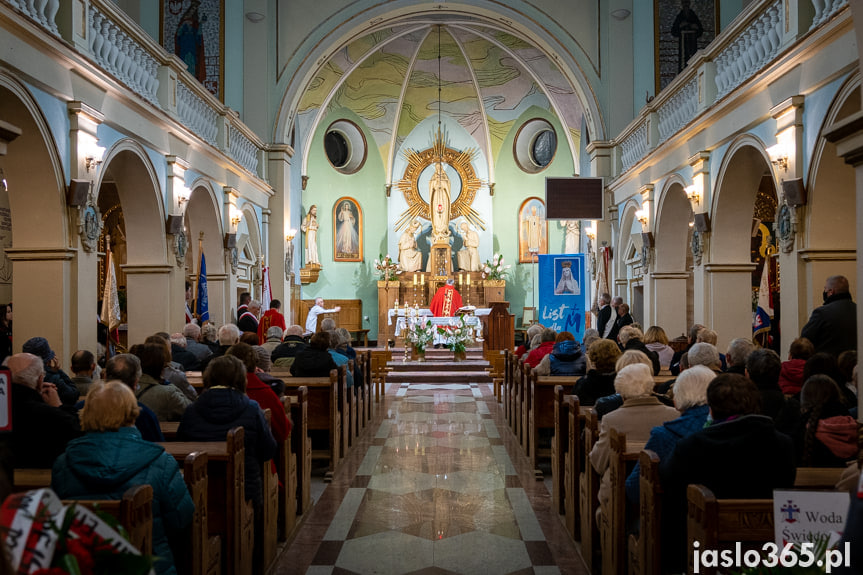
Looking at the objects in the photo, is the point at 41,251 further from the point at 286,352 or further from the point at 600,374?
the point at 600,374

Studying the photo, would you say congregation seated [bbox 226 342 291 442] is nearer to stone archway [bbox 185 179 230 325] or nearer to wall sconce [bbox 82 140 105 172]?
wall sconce [bbox 82 140 105 172]

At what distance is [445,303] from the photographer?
51.1 feet

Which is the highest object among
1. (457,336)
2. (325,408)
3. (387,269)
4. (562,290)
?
(387,269)

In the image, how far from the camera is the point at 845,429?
10.9ft

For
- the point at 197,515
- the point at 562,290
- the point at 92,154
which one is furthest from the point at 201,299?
the point at 197,515

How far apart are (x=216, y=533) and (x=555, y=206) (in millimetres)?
10791

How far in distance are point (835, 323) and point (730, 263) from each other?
352 cm

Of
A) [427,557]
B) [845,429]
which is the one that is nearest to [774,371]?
[845,429]

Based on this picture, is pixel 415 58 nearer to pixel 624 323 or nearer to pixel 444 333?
pixel 444 333

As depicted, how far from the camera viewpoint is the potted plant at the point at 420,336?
1327 centimetres

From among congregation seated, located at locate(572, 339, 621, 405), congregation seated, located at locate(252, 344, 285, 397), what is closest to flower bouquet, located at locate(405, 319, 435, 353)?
congregation seated, located at locate(252, 344, 285, 397)

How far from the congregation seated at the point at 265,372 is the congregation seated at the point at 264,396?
372mm

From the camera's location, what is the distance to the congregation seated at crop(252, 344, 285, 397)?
4.94 meters

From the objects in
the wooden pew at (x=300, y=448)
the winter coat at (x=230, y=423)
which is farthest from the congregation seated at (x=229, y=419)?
the wooden pew at (x=300, y=448)
